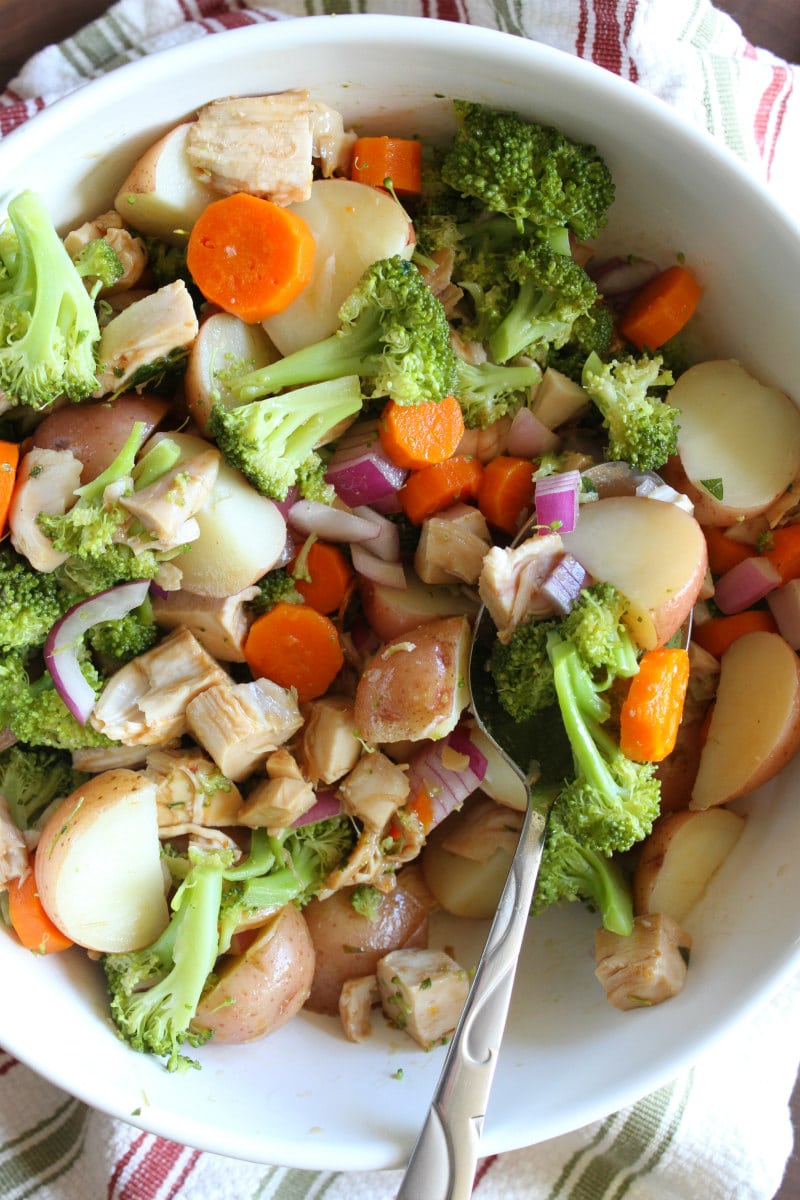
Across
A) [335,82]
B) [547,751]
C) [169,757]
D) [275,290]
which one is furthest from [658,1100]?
[335,82]

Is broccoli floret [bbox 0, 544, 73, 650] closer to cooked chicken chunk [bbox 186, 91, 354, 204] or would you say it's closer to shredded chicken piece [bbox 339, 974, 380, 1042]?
cooked chicken chunk [bbox 186, 91, 354, 204]

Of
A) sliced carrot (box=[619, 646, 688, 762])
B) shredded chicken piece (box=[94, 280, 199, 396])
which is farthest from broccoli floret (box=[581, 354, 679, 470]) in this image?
shredded chicken piece (box=[94, 280, 199, 396])

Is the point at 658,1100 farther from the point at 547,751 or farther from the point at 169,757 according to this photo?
the point at 169,757

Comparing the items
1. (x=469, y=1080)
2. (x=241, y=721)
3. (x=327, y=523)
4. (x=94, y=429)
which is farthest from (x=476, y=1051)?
(x=94, y=429)

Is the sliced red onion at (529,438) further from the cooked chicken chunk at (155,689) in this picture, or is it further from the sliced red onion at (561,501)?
the cooked chicken chunk at (155,689)

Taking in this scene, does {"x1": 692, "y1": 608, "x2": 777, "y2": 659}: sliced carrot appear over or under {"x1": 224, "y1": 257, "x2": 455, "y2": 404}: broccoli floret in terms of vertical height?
under

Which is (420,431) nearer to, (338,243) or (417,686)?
(338,243)

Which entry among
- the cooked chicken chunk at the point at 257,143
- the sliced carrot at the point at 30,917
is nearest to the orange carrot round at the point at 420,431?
the cooked chicken chunk at the point at 257,143
